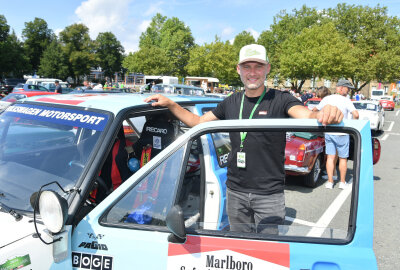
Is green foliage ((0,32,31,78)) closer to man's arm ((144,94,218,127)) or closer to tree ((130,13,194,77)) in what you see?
tree ((130,13,194,77))

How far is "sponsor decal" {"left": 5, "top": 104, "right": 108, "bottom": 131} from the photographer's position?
2086 millimetres

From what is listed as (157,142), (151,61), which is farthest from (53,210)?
(151,61)

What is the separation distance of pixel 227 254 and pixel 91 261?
2.34 feet

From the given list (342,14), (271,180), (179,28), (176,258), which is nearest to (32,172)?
(176,258)

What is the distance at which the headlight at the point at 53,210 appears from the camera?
1.48 m

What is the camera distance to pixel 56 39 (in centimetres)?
6172

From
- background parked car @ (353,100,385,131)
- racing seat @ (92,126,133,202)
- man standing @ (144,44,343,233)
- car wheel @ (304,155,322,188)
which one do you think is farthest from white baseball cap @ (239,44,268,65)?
background parked car @ (353,100,385,131)

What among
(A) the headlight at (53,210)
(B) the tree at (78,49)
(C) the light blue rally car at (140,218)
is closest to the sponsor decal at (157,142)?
(C) the light blue rally car at (140,218)

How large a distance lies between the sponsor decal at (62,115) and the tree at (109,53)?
73.4 metres

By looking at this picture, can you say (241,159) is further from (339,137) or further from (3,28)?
(3,28)

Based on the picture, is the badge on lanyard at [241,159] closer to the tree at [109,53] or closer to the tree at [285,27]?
the tree at [285,27]

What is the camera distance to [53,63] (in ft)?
185

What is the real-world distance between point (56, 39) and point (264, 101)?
68.8 meters

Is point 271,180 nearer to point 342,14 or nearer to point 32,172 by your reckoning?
point 32,172
